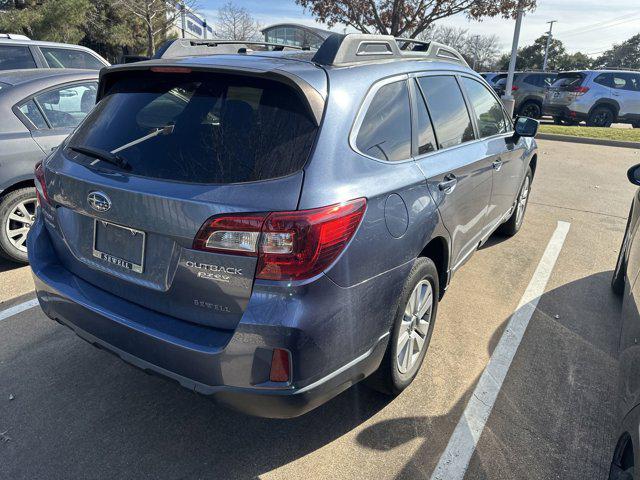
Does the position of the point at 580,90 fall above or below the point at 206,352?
below

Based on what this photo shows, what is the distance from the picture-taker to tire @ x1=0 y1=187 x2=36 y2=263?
4148 mm

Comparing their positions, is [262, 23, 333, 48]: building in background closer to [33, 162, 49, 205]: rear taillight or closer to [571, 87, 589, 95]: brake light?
[571, 87, 589, 95]: brake light

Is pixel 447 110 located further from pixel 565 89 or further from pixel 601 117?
pixel 601 117

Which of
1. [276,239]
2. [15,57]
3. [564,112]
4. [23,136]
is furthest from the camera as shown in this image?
[564,112]

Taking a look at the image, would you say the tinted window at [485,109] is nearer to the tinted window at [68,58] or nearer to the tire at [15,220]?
the tire at [15,220]

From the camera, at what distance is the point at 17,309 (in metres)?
3.61

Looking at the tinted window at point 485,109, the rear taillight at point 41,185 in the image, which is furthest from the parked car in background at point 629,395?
the rear taillight at point 41,185

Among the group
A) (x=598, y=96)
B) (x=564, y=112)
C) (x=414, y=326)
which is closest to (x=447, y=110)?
(x=414, y=326)

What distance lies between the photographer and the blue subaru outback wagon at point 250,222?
182 centimetres

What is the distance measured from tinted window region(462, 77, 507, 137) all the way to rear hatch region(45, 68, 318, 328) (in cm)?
214

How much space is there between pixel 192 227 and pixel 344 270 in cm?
63

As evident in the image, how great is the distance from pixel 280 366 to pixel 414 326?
112 cm

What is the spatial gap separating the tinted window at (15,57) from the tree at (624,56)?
7897cm

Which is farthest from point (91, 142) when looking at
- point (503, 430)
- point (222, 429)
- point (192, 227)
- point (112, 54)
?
point (112, 54)
